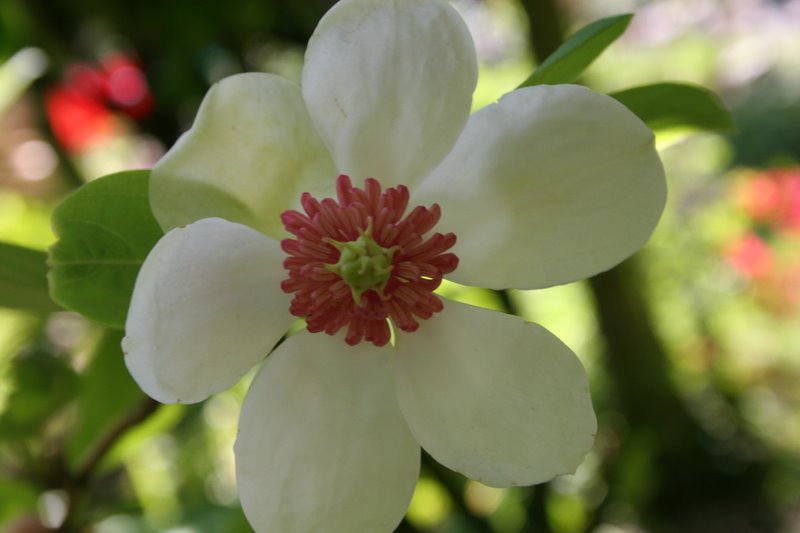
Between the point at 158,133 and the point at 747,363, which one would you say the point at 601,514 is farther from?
the point at 158,133

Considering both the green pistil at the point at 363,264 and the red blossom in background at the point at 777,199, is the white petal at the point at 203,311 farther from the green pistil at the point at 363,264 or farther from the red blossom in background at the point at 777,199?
the red blossom in background at the point at 777,199

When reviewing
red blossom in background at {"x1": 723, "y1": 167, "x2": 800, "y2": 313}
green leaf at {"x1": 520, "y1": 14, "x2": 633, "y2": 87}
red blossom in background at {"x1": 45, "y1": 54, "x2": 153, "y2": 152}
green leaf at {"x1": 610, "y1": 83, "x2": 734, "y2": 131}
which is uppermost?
green leaf at {"x1": 520, "y1": 14, "x2": 633, "y2": 87}

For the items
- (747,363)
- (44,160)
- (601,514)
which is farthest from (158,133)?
(747,363)

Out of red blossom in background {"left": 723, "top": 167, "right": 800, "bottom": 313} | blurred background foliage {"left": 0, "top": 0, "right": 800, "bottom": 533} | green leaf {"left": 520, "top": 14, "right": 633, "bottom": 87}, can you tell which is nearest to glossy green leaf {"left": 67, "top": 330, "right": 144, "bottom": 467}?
blurred background foliage {"left": 0, "top": 0, "right": 800, "bottom": 533}

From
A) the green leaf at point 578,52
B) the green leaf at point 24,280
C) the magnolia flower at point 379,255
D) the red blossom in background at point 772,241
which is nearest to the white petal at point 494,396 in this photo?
the magnolia flower at point 379,255

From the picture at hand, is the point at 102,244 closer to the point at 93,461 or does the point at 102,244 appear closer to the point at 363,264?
the point at 363,264

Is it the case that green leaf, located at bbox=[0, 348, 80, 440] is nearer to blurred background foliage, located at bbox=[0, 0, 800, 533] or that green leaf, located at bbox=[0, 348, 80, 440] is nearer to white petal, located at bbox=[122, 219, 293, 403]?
blurred background foliage, located at bbox=[0, 0, 800, 533]

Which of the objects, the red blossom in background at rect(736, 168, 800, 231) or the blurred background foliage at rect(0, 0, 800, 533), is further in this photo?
the red blossom in background at rect(736, 168, 800, 231)
